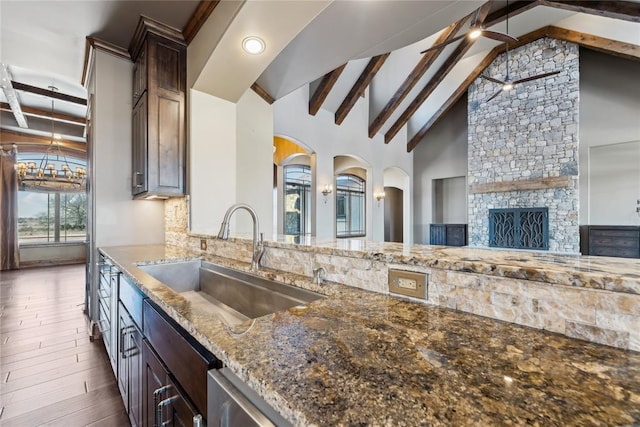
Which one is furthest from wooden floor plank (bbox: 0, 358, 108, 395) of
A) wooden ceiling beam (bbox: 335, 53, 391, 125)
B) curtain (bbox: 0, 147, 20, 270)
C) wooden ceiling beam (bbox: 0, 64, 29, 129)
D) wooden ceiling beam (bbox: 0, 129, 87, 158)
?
wooden ceiling beam (bbox: 0, 129, 87, 158)

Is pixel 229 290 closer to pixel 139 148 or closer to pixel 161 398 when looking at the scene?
pixel 161 398

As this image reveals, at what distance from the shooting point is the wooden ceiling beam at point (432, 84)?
20.5 feet

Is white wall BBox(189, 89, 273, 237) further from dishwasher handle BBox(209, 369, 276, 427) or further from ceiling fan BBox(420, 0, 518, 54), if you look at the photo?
ceiling fan BBox(420, 0, 518, 54)

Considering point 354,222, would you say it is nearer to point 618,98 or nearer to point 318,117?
point 318,117

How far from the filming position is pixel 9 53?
9.95 feet

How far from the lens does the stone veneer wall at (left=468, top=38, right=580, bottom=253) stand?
257 inches

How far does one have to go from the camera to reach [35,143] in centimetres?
666

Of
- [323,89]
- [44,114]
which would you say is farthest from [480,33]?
[44,114]

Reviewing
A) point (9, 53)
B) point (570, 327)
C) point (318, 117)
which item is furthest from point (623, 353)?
point (318, 117)

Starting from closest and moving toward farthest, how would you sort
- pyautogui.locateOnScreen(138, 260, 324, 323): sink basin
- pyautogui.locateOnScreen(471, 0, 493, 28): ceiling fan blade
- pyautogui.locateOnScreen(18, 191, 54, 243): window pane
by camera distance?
1. pyautogui.locateOnScreen(138, 260, 324, 323): sink basin
2. pyautogui.locateOnScreen(471, 0, 493, 28): ceiling fan blade
3. pyautogui.locateOnScreen(18, 191, 54, 243): window pane

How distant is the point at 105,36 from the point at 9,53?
1.19 metres

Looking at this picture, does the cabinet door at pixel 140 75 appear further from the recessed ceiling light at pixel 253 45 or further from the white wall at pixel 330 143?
the white wall at pixel 330 143

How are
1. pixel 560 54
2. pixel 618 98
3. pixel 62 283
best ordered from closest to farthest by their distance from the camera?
pixel 62 283 → pixel 618 98 → pixel 560 54

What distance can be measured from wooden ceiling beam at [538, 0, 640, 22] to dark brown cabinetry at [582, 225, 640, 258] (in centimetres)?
392
